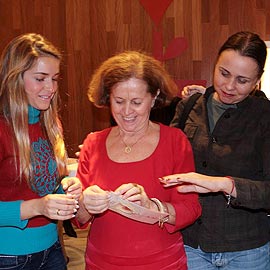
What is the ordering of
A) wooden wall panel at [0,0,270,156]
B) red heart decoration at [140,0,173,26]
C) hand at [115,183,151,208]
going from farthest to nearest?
red heart decoration at [140,0,173,26], wooden wall panel at [0,0,270,156], hand at [115,183,151,208]

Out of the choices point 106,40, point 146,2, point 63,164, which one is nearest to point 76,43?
point 106,40

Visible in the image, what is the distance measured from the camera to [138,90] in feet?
5.60

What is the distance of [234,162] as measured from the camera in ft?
5.86

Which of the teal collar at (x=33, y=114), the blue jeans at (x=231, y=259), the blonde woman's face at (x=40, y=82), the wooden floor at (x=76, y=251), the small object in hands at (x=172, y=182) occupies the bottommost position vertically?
the wooden floor at (x=76, y=251)

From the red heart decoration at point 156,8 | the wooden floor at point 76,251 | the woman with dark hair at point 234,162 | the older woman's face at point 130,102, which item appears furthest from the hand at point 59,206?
the red heart decoration at point 156,8

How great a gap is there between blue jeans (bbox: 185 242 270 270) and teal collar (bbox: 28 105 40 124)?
82 centimetres

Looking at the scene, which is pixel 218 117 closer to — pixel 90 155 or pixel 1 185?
pixel 90 155

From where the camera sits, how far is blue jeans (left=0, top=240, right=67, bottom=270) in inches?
68.1

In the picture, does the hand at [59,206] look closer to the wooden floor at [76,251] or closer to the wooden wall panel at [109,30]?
the wooden floor at [76,251]

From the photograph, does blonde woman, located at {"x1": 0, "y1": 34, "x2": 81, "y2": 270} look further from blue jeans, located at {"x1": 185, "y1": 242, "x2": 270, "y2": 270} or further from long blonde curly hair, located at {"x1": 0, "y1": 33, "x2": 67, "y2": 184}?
blue jeans, located at {"x1": 185, "y1": 242, "x2": 270, "y2": 270}

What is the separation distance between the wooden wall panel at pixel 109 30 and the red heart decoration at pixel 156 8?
0.07 ft

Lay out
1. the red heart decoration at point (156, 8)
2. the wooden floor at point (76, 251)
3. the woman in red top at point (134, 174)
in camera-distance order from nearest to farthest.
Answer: the woman in red top at point (134, 174), the wooden floor at point (76, 251), the red heart decoration at point (156, 8)

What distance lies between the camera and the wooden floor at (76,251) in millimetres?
3844

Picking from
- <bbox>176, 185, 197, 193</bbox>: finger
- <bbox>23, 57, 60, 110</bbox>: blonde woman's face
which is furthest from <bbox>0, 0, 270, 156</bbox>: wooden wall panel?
<bbox>176, 185, 197, 193</bbox>: finger
